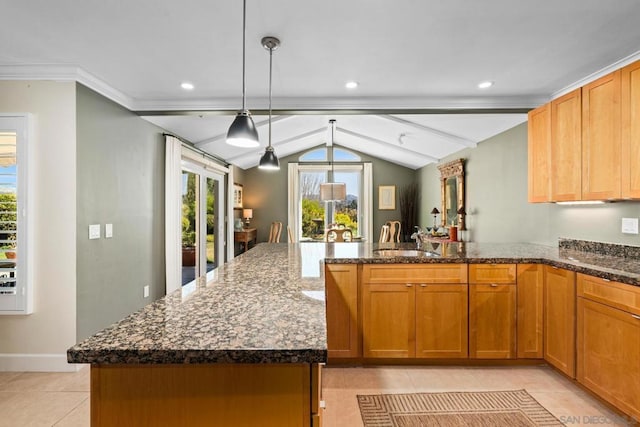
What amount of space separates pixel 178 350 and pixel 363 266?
1941mm

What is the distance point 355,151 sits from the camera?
7.85 metres

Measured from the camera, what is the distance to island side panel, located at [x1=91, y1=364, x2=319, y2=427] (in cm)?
91

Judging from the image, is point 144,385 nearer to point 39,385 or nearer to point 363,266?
point 363,266

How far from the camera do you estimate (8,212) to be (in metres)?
2.60

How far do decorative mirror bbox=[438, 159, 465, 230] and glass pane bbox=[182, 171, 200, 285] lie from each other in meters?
4.04

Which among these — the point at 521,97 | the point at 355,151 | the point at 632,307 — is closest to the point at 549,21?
the point at 521,97

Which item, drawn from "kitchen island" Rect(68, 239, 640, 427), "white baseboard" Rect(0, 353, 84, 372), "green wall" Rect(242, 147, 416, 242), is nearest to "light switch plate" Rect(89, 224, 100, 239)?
"white baseboard" Rect(0, 353, 84, 372)

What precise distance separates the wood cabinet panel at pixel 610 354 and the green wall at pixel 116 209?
12.1 feet

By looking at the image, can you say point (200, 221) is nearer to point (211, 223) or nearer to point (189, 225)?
point (189, 225)

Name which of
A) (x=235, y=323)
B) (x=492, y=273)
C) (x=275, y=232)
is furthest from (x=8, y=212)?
(x=275, y=232)

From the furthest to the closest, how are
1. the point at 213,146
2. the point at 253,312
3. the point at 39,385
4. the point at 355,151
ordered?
1. the point at 355,151
2. the point at 213,146
3. the point at 39,385
4. the point at 253,312

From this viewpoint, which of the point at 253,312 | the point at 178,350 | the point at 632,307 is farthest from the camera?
the point at 632,307

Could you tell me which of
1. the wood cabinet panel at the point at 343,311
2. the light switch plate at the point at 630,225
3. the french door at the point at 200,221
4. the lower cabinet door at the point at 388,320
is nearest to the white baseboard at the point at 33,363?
the french door at the point at 200,221

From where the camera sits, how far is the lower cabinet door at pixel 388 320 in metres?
2.66
